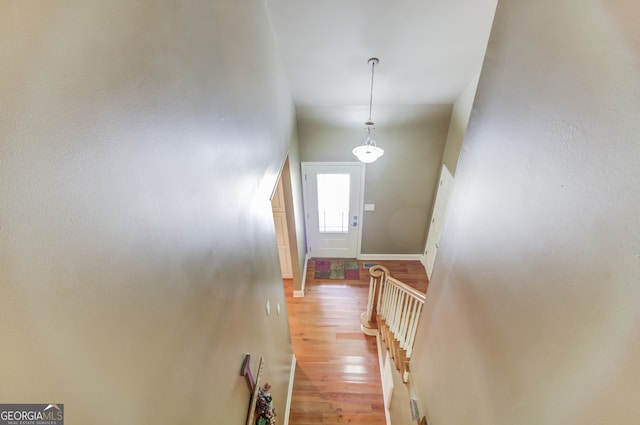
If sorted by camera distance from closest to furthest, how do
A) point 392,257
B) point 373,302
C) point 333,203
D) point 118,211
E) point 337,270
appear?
point 118,211 < point 373,302 < point 333,203 < point 337,270 < point 392,257

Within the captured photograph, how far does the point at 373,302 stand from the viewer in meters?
3.78

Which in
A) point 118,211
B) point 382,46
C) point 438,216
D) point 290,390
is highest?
point 382,46

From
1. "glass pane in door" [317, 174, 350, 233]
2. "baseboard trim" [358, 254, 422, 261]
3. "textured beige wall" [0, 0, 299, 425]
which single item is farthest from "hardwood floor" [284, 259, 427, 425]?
"textured beige wall" [0, 0, 299, 425]

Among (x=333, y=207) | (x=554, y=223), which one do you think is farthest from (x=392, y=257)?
(x=554, y=223)

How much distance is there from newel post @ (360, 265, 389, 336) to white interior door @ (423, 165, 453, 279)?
932mm

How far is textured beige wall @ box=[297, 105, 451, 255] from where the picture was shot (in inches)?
163

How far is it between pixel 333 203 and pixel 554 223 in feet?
13.9

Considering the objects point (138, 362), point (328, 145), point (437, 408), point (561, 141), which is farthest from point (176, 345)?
point (328, 145)

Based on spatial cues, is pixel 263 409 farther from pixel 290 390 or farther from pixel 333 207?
pixel 333 207

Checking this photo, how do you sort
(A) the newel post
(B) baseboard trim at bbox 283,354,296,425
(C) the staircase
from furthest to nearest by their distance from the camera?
(A) the newel post → (B) baseboard trim at bbox 283,354,296,425 → (C) the staircase

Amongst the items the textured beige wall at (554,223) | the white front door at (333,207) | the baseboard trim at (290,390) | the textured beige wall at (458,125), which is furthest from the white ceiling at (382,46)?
the baseboard trim at (290,390)

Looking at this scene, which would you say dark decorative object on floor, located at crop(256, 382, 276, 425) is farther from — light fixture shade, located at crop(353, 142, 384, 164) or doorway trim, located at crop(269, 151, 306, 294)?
light fixture shade, located at crop(353, 142, 384, 164)

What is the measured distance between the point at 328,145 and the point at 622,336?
4.12 metres

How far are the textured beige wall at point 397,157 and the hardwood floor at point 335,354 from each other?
904 millimetres
